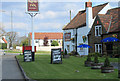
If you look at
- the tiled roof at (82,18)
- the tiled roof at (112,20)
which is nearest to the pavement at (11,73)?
the tiled roof at (112,20)

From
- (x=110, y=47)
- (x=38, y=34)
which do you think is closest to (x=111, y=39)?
(x=110, y=47)

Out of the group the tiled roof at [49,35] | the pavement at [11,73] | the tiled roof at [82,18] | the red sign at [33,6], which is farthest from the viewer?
the tiled roof at [49,35]

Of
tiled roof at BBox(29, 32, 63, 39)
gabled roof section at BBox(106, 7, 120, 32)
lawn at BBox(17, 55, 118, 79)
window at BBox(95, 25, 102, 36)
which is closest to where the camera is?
lawn at BBox(17, 55, 118, 79)

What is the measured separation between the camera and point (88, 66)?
1689 cm

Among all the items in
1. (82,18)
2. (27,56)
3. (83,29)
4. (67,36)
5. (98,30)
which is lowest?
(27,56)

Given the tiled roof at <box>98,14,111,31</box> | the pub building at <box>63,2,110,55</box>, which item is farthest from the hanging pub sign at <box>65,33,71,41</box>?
the tiled roof at <box>98,14,111,31</box>

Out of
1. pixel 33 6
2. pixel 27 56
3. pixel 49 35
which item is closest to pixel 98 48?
pixel 33 6

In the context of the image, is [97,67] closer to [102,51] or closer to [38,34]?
[102,51]

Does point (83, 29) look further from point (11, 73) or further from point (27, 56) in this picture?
point (11, 73)

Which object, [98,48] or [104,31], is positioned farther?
[98,48]

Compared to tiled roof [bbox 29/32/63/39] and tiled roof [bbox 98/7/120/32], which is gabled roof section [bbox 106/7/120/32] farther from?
tiled roof [bbox 29/32/63/39]

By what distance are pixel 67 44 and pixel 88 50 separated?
35.9 ft

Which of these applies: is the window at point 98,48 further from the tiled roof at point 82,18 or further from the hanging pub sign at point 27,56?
the hanging pub sign at point 27,56

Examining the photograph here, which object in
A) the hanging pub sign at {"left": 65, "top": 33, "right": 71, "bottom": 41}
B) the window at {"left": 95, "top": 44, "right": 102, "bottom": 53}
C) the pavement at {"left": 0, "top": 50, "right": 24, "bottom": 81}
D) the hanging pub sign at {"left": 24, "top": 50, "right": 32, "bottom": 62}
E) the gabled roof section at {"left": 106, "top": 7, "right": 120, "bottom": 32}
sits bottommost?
the pavement at {"left": 0, "top": 50, "right": 24, "bottom": 81}
